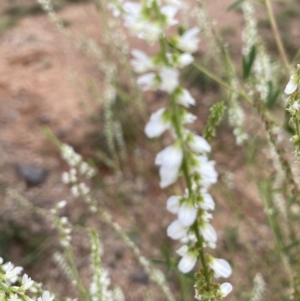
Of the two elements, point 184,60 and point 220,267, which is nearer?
point 184,60

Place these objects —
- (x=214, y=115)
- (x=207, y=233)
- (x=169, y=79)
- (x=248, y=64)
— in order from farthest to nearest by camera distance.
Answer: (x=248, y=64)
(x=214, y=115)
(x=207, y=233)
(x=169, y=79)

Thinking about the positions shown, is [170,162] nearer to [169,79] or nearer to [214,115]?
[169,79]

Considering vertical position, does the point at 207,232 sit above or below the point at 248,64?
below

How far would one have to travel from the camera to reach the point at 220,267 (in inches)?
21.3

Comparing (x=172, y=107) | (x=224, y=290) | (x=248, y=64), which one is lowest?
(x=224, y=290)

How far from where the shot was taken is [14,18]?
4309mm

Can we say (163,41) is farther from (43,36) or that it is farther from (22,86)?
(43,36)

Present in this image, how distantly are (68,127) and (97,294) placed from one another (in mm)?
2247

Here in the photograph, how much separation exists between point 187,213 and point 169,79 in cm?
14

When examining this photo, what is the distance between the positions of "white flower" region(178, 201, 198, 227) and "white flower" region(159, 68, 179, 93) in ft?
0.41

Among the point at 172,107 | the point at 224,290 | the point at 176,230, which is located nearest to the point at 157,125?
the point at 172,107

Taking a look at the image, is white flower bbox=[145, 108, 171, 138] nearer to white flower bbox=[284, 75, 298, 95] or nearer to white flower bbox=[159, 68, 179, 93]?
white flower bbox=[159, 68, 179, 93]

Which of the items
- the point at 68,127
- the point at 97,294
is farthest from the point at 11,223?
the point at 97,294

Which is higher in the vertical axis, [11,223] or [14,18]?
[14,18]
